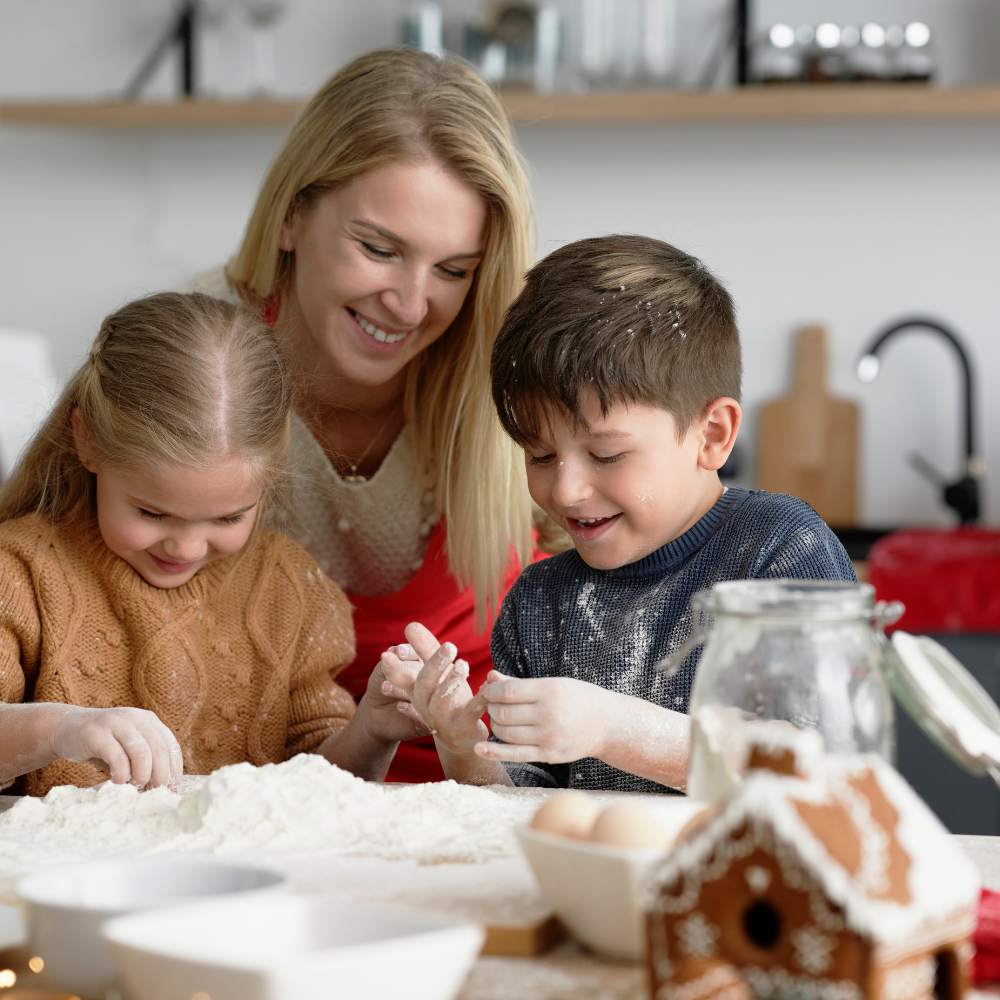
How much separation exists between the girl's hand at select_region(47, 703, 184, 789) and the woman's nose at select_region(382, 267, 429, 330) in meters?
0.70

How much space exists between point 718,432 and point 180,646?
0.64 metres

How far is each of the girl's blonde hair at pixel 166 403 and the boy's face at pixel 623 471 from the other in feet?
1.06

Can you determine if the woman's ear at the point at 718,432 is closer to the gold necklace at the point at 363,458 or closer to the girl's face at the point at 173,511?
the girl's face at the point at 173,511

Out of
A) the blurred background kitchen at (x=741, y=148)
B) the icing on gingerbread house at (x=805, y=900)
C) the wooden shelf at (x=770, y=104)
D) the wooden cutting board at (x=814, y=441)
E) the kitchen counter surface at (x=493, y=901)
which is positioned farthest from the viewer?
the wooden cutting board at (x=814, y=441)

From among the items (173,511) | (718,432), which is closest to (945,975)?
(718,432)

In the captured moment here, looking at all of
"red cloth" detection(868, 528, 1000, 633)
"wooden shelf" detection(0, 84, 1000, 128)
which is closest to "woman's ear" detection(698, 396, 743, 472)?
"red cloth" detection(868, 528, 1000, 633)

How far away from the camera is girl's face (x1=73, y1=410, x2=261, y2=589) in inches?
49.3

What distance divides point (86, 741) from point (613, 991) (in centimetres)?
57

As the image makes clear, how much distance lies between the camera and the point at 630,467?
1163 mm

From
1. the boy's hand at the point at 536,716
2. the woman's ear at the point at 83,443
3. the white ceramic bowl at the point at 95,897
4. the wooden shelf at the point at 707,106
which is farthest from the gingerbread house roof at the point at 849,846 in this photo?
the wooden shelf at the point at 707,106

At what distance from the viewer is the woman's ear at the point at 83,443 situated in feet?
4.28

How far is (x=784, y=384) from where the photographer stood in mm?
3088

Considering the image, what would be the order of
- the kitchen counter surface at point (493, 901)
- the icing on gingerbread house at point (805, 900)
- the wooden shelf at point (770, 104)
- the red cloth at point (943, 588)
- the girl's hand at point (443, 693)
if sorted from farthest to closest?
the wooden shelf at point (770, 104), the red cloth at point (943, 588), the girl's hand at point (443, 693), the kitchen counter surface at point (493, 901), the icing on gingerbread house at point (805, 900)

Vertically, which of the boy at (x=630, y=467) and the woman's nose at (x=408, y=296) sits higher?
the woman's nose at (x=408, y=296)
